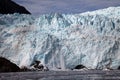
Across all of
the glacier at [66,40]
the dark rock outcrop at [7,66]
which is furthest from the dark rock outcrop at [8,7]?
the dark rock outcrop at [7,66]

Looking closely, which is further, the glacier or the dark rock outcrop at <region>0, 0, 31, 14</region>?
the dark rock outcrop at <region>0, 0, 31, 14</region>

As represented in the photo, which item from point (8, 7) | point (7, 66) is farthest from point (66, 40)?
point (8, 7)

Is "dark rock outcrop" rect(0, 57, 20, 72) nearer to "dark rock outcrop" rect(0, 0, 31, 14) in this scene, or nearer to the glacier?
the glacier

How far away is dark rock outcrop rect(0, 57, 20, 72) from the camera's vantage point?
89.2 metres

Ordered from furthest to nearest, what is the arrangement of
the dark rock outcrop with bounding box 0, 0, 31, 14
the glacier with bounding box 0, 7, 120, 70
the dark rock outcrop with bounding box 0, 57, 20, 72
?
the dark rock outcrop with bounding box 0, 0, 31, 14 < the glacier with bounding box 0, 7, 120, 70 < the dark rock outcrop with bounding box 0, 57, 20, 72

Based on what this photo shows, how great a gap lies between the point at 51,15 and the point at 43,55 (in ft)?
40.4

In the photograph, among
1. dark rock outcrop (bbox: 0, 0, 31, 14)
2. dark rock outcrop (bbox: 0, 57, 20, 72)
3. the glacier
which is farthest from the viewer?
dark rock outcrop (bbox: 0, 0, 31, 14)

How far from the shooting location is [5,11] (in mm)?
126812

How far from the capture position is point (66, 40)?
102375 mm

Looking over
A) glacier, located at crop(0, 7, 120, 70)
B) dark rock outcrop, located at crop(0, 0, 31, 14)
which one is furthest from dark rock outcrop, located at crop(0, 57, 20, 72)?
dark rock outcrop, located at crop(0, 0, 31, 14)

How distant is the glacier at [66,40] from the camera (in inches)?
3888

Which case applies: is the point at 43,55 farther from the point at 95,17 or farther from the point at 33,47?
the point at 95,17

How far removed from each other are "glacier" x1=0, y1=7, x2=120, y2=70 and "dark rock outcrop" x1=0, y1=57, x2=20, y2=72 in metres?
3.86

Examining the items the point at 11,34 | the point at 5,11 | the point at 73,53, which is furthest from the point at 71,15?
the point at 5,11
